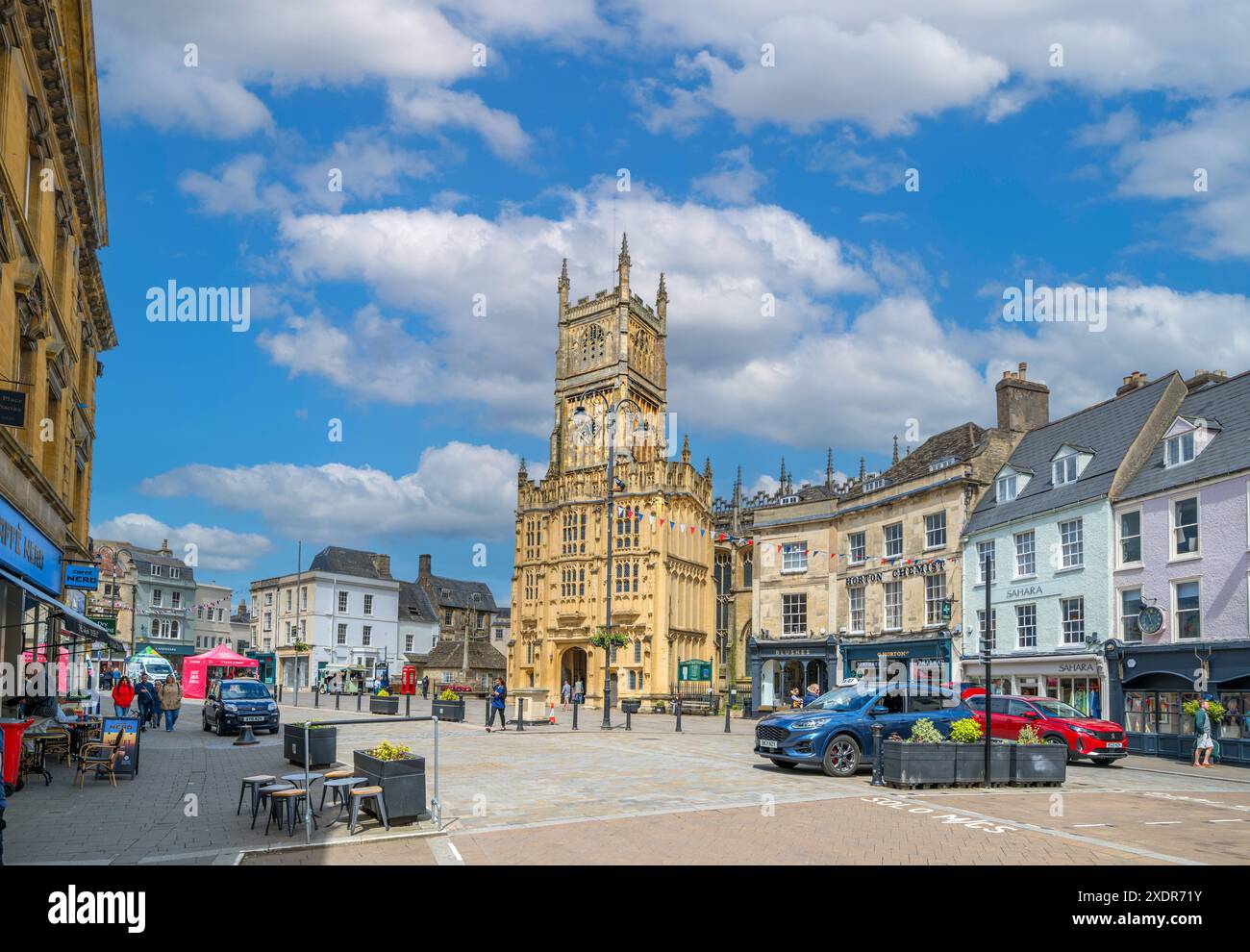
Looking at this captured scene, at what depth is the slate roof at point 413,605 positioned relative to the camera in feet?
283

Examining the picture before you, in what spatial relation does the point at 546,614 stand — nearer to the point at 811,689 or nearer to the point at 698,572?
the point at 698,572

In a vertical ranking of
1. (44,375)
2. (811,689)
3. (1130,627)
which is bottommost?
(811,689)

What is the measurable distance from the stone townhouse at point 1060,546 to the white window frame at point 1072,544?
0.10 ft

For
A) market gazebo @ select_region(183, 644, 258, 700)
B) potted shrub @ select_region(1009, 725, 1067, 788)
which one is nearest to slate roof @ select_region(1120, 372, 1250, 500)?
potted shrub @ select_region(1009, 725, 1067, 788)

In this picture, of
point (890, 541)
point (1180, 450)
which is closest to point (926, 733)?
point (1180, 450)

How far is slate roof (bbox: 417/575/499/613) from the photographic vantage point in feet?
A: 301

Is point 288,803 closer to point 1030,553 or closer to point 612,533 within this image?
point 1030,553

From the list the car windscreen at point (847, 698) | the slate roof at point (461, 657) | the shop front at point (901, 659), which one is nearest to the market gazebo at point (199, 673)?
the slate roof at point (461, 657)

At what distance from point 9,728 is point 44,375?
892 cm

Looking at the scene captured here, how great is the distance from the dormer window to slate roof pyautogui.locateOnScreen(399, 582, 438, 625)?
222 ft

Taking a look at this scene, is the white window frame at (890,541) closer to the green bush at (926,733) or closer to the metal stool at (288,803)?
the green bush at (926,733)

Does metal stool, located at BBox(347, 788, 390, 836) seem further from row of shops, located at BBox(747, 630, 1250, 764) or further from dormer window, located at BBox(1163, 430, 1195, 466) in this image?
dormer window, located at BBox(1163, 430, 1195, 466)
